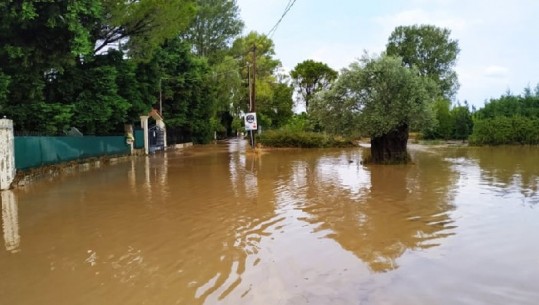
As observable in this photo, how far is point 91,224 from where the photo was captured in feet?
26.2

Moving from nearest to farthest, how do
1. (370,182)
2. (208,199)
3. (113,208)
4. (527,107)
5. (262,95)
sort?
1. (113,208)
2. (208,199)
3. (370,182)
4. (527,107)
5. (262,95)

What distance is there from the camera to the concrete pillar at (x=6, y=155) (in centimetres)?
1293

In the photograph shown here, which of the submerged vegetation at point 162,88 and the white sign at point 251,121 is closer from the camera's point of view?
the submerged vegetation at point 162,88

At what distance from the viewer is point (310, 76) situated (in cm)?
5791

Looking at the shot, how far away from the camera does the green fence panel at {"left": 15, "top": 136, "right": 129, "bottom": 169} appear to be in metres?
14.9

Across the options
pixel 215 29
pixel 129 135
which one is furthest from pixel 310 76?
pixel 129 135

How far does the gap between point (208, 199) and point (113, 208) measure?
2139 mm

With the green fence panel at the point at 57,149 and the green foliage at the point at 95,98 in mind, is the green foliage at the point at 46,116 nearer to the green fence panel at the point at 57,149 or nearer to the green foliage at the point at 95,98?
the green fence panel at the point at 57,149

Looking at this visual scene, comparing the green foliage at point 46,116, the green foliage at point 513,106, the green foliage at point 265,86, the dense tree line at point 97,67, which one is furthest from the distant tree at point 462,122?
the green foliage at point 46,116

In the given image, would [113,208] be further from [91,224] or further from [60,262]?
[60,262]

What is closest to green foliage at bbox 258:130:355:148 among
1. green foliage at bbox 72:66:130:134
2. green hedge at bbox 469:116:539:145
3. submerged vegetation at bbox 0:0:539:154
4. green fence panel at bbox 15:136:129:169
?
submerged vegetation at bbox 0:0:539:154

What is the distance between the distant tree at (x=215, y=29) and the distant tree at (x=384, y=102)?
32.0 meters

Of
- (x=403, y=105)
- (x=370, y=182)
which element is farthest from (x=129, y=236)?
(x=403, y=105)

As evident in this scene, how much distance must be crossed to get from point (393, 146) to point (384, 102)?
77.0 inches
